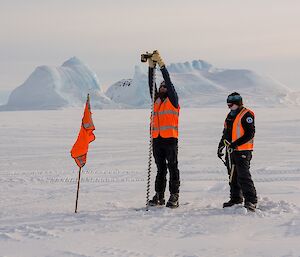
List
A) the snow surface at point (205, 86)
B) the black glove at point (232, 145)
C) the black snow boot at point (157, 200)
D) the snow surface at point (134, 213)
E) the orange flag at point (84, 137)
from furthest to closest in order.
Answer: the snow surface at point (205, 86), the black snow boot at point (157, 200), the orange flag at point (84, 137), the black glove at point (232, 145), the snow surface at point (134, 213)

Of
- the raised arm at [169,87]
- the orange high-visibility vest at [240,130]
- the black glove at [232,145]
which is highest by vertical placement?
the raised arm at [169,87]

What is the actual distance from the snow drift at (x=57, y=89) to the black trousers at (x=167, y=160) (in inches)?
3118

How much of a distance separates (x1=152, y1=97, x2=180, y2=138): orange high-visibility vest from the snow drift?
79286mm

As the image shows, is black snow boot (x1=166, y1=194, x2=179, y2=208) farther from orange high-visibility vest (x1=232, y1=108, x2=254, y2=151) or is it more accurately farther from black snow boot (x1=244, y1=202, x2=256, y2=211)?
orange high-visibility vest (x1=232, y1=108, x2=254, y2=151)

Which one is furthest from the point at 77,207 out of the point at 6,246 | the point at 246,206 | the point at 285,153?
the point at 285,153

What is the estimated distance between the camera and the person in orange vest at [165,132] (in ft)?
18.8

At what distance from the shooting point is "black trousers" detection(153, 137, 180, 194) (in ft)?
19.2

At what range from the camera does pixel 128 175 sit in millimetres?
9023

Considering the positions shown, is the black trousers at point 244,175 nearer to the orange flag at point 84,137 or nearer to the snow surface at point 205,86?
the orange flag at point 84,137

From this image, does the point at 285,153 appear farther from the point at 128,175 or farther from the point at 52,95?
the point at 52,95

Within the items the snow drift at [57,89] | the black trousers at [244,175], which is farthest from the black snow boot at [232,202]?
the snow drift at [57,89]

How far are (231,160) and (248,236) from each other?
1485mm

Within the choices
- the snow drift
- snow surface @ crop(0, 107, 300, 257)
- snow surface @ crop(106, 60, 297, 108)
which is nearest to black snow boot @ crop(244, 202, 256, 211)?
snow surface @ crop(0, 107, 300, 257)

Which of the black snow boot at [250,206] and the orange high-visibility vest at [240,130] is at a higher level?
the orange high-visibility vest at [240,130]
